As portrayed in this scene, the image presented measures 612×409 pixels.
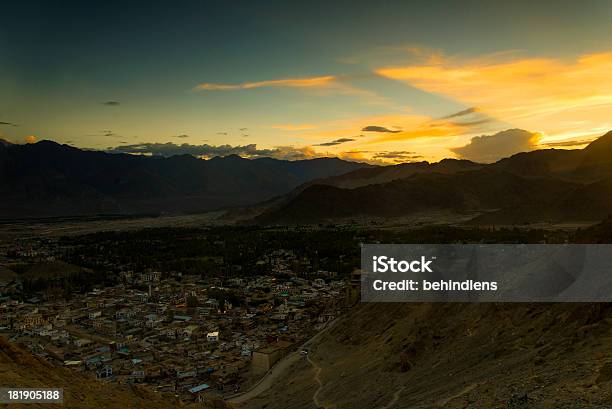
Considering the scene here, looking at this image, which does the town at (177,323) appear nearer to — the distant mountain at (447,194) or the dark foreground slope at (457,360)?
the dark foreground slope at (457,360)

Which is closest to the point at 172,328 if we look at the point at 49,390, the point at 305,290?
the point at 305,290

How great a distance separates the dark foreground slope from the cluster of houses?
4.88 m

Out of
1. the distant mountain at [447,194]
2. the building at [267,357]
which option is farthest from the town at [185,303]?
the distant mountain at [447,194]

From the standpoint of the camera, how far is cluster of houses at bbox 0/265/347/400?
2906 cm

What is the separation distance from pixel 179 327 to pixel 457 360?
27.1 meters

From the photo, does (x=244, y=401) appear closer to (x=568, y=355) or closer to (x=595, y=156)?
(x=568, y=355)

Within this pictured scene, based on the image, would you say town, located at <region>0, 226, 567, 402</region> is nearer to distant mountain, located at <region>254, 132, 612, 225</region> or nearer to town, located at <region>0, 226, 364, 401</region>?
town, located at <region>0, 226, 364, 401</region>

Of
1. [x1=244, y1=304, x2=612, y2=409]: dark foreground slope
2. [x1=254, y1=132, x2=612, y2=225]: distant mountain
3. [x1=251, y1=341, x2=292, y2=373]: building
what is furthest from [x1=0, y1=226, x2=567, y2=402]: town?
[x1=254, y1=132, x2=612, y2=225]: distant mountain

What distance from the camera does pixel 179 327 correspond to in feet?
130

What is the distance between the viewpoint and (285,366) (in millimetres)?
26844

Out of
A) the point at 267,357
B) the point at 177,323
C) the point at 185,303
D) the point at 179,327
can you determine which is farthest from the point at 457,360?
the point at 185,303

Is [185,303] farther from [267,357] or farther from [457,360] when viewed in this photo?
[457,360]

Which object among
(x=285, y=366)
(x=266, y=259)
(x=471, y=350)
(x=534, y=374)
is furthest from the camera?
(x=266, y=259)

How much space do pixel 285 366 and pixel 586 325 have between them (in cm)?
1610
